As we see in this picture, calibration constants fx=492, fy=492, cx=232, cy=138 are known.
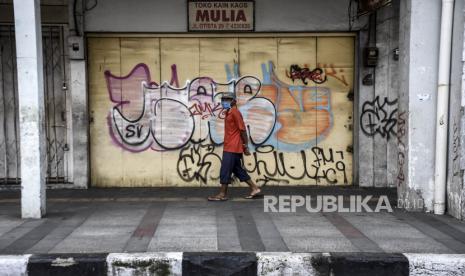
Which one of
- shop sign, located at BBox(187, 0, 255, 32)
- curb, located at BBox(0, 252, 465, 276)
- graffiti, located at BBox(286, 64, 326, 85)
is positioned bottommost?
curb, located at BBox(0, 252, 465, 276)

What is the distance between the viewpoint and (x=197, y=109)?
9555 millimetres

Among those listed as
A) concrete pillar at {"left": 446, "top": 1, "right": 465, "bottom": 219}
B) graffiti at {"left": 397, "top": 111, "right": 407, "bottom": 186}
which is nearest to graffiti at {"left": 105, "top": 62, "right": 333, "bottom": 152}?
graffiti at {"left": 397, "top": 111, "right": 407, "bottom": 186}

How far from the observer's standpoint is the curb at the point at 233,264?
516 cm

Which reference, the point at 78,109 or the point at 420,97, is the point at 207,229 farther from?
the point at 78,109

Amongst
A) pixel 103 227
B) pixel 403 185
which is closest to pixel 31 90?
pixel 103 227

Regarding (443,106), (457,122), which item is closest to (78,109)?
(443,106)

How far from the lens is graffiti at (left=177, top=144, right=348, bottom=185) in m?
9.59

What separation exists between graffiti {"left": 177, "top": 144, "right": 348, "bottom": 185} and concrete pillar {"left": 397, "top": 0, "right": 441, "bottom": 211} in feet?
7.95

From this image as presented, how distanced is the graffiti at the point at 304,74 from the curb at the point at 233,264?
16.2 ft

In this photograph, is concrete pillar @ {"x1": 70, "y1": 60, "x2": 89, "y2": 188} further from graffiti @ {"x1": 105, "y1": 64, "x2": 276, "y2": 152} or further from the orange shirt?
the orange shirt

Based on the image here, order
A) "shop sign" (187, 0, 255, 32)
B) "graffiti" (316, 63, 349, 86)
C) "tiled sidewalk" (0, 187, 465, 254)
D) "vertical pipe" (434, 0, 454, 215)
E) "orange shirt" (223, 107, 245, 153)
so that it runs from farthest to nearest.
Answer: "graffiti" (316, 63, 349, 86) < "shop sign" (187, 0, 255, 32) < "orange shirt" (223, 107, 245, 153) < "vertical pipe" (434, 0, 454, 215) < "tiled sidewalk" (0, 187, 465, 254)

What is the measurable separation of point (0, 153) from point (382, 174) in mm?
7372

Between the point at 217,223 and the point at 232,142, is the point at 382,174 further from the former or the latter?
the point at 217,223

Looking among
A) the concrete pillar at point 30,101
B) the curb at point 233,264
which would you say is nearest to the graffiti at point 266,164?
the concrete pillar at point 30,101
